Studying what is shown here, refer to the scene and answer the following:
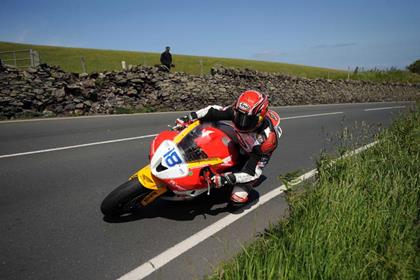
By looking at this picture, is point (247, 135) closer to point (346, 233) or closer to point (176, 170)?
point (176, 170)

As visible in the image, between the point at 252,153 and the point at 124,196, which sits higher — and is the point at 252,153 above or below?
above

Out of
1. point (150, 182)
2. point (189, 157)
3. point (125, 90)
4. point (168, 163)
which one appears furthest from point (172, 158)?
point (125, 90)

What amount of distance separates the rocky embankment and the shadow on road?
9.25 meters

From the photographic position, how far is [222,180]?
4297mm

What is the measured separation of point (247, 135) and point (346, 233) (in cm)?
187

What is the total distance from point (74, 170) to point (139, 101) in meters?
9.41

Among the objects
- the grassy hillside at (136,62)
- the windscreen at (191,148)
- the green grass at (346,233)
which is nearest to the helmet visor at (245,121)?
the windscreen at (191,148)

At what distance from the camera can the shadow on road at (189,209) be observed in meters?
4.57

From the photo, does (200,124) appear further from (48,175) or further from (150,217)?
(48,175)

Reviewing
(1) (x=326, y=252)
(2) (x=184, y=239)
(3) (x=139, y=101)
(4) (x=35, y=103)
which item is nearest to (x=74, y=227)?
(2) (x=184, y=239)

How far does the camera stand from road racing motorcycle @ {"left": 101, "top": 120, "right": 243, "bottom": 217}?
4.00 m

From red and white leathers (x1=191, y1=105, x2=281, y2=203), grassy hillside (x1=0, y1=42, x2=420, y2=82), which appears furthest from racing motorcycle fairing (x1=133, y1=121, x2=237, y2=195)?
grassy hillside (x1=0, y1=42, x2=420, y2=82)

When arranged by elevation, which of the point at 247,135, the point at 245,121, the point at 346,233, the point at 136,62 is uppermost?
the point at 136,62

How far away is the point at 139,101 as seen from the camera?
15.3 meters
